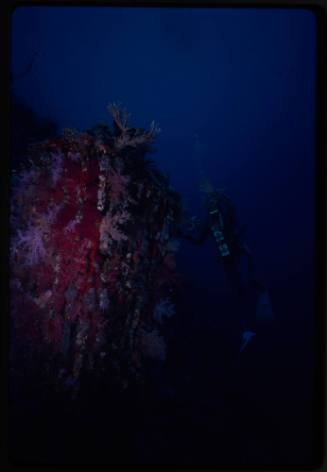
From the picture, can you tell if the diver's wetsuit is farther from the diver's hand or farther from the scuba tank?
the diver's hand

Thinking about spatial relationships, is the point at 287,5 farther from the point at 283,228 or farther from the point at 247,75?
the point at 247,75

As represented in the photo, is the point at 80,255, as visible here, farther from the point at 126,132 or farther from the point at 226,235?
the point at 226,235

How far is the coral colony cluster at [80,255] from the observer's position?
2.26 meters

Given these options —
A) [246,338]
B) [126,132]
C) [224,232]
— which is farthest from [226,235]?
[126,132]

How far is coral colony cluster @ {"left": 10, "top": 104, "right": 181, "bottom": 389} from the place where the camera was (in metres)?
2.26

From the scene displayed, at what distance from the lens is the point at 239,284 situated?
Answer: 12.4ft

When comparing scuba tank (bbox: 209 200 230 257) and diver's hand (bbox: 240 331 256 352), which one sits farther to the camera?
scuba tank (bbox: 209 200 230 257)

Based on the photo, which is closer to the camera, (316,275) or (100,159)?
(316,275)

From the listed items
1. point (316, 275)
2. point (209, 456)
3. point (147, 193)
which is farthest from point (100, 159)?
point (209, 456)

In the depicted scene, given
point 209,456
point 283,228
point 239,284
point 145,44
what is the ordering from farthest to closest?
1. point 283,228
2. point 145,44
3. point 239,284
4. point 209,456

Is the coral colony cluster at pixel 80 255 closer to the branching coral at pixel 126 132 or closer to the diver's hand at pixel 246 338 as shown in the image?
the branching coral at pixel 126 132

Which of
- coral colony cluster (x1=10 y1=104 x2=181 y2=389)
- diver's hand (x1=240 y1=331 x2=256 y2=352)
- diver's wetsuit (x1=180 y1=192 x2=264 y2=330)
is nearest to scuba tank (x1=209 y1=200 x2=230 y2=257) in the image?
diver's wetsuit (x1=180 y1=192 x2=264 y2=330)

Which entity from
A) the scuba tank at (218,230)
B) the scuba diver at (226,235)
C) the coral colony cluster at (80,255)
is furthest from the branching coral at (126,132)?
the scuba tank at (218,230)

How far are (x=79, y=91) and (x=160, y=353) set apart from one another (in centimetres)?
1031
